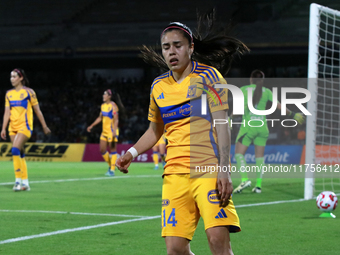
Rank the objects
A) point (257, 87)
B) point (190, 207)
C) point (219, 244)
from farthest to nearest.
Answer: point (257, 87), point (190, 207), point (219, 244)

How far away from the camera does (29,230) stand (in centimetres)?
655

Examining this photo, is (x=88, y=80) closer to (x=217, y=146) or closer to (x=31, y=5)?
(x=31, y=5)

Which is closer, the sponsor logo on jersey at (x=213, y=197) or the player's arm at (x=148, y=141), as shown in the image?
the sponsor logo on jersey at (x=213, y=197)

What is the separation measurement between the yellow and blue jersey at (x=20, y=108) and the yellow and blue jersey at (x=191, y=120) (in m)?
7.78

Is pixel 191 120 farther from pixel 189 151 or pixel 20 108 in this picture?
pixel 20 108

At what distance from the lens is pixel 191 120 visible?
3.77m

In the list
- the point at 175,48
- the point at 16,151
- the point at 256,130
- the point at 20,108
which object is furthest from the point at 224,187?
the point at 20,108

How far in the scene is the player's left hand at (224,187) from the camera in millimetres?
3488

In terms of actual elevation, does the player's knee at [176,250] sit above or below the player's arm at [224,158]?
below

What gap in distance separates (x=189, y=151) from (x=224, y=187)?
391 mm

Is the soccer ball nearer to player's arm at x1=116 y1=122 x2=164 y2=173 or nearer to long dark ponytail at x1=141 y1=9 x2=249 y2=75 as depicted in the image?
long dark ponytail at x1=141 y1=9 x2=249 y2=75

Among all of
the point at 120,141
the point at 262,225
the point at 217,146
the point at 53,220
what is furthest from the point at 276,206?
the point at 120,141

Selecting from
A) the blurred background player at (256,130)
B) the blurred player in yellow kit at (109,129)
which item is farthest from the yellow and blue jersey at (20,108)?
the blurred player in yellow kit at (109,129)

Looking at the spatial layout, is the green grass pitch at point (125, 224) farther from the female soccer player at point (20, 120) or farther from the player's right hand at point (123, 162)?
the player's right hand at point (123, 162)
